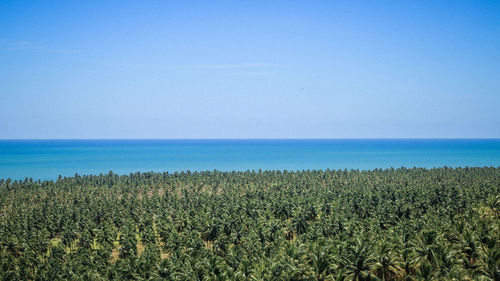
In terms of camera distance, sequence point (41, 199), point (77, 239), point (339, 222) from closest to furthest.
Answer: point (339, 222) → point (77, 239) → point (41, 199)

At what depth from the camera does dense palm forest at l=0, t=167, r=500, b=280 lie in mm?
45062

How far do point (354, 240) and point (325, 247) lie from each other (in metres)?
4.93

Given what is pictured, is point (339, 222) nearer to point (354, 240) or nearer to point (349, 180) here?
point (354, 240)

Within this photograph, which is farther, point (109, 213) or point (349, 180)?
point (349, 180)

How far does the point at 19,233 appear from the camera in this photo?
66688 millimetres

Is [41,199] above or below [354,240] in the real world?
below

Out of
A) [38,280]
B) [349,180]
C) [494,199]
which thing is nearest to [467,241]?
[494,199]

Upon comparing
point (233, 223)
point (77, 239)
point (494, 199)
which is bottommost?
point (77, 239)

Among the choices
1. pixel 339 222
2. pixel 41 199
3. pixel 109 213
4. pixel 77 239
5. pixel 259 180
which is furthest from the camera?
pixel 259 180

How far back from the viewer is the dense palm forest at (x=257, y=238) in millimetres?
45062

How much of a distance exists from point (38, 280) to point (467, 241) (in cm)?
5897

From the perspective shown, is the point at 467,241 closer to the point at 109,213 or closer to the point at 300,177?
the point at 109,213

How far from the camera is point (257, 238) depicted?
60.0m

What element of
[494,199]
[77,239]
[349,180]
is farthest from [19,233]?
[349,180]
